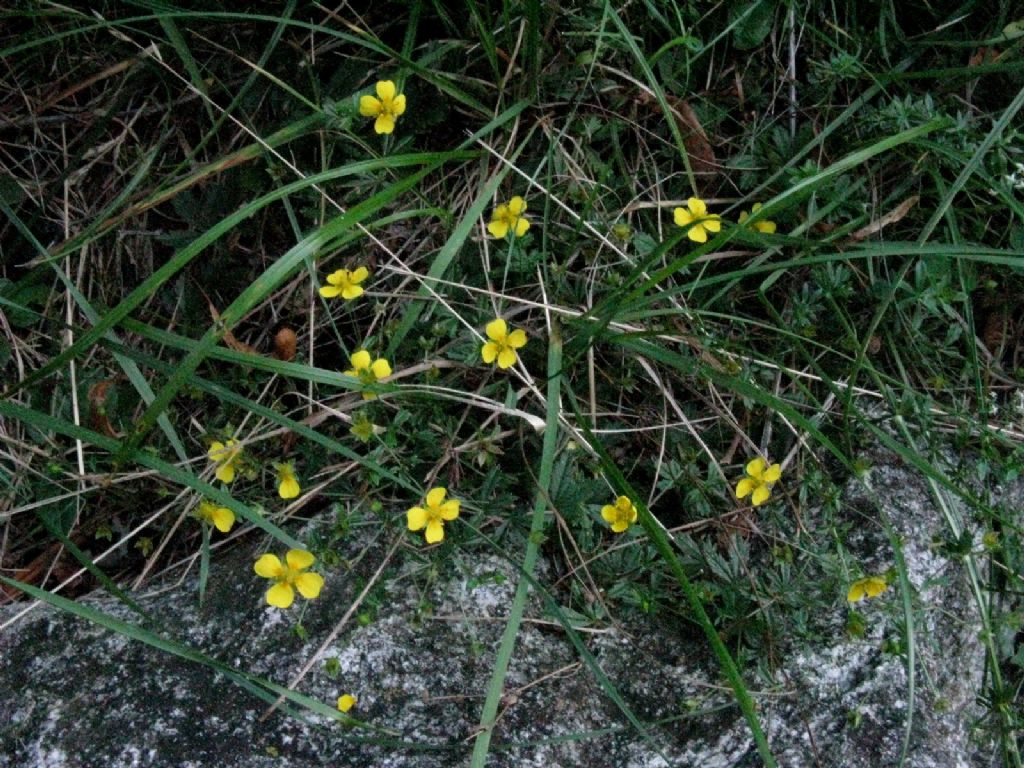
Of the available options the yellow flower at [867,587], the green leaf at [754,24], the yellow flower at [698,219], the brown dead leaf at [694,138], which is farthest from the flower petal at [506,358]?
the green leaf at [754,24]

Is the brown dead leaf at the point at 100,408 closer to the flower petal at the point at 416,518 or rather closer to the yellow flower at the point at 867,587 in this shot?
the flower petal at the point at 416,518

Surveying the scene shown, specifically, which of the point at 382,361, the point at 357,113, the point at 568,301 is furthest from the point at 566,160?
the point at 382,361

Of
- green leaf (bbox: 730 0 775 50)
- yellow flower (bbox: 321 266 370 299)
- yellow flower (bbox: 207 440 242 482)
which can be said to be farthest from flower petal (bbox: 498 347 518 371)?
green leaf (bbox: 730 0 775 50)

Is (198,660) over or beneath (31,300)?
beneath

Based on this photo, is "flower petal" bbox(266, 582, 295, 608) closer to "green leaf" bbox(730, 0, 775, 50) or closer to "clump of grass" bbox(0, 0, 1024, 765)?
"clump of grass" bbox(0, 0, 1024, 765)

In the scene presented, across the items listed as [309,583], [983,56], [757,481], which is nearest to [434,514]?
[309,583]

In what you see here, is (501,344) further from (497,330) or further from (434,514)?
(434,514)

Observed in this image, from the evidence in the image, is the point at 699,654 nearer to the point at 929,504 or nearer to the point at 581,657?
the point at 581,657
